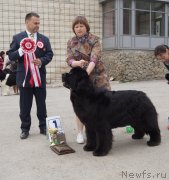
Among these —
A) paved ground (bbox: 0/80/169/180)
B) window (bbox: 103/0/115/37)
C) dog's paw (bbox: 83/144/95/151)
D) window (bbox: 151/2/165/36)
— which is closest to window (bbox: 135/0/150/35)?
window (bbox: 151/2/165/36)

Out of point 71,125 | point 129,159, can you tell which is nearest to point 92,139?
point 129,159

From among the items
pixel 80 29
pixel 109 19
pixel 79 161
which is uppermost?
pixel 109 19

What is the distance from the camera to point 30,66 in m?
5.92

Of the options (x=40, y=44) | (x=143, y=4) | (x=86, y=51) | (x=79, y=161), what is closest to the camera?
(x=79, y=161)

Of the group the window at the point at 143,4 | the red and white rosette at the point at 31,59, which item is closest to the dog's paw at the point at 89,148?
the red and white rosette at the point at 31,59

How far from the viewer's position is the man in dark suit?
19.3 ft

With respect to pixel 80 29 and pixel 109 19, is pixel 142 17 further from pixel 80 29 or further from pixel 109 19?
pixel 80 29

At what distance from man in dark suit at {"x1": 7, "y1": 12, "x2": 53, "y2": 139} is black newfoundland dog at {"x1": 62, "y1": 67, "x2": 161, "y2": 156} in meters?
1.32

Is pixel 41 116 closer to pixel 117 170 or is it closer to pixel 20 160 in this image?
pixel 20 160

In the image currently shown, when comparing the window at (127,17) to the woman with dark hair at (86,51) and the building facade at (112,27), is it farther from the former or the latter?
the woman with dark hair at (86,51)

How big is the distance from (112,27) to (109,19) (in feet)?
1.98

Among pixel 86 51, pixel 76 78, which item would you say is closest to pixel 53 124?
pixel 76 78

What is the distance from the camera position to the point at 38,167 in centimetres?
442

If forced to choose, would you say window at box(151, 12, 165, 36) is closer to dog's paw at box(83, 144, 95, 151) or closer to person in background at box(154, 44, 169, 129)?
person in background at box(154, 44, 169, 129)
